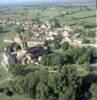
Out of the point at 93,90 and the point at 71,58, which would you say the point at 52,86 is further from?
the point at 71,58

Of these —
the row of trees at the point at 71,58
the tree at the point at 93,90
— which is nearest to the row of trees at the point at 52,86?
the tree at the point at 93,90

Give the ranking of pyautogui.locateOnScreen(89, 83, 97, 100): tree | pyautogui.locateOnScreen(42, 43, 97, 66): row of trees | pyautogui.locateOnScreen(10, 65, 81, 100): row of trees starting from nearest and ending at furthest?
pyautogui.locateOnScreen(10, 65, 81, 100): row of trees → pyautogui.locateOnScreen(89, 83, 97, 100): tree → pyautogui.locateOnScreen(42, 43, 97, 66): row of trees

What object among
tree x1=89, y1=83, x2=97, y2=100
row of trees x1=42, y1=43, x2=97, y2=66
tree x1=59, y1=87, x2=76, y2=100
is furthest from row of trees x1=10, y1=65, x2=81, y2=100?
row of trees x1=42, y1=43, x2=97, y2=66

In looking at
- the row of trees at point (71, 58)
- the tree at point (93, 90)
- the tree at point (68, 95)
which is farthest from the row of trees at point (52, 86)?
the row of trees at point (71, 58)

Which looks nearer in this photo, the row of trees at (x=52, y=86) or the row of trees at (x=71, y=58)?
the row of trees at (x=52, y=86)

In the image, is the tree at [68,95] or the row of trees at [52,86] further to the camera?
the row of trees at [52,86]

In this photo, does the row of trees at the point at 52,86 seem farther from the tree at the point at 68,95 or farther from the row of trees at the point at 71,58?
the row of trees at the point at 71,58

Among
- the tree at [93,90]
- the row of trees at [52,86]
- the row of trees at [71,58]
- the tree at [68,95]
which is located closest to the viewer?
the tree at [68,95]

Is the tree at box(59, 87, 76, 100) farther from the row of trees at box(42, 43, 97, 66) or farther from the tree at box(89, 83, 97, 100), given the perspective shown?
the row of trees at box(42, 43, 97, 66)

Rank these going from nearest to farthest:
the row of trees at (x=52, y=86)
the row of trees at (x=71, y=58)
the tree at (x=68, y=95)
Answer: the tree at (x=68, y=95)
the row of trees at (x=52, y=86)
the row of trees at (x=71, y=58)

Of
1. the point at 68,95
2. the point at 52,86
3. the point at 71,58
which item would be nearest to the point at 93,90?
the point at 68,95

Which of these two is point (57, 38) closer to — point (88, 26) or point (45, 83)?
point (88, 26)
